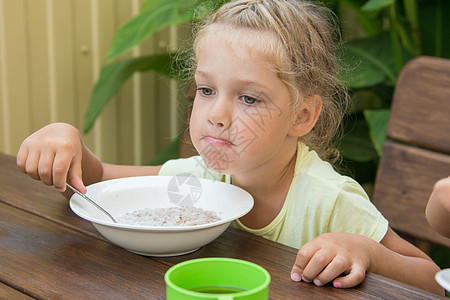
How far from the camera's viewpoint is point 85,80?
2605mm

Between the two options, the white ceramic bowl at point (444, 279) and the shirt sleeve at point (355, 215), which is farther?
the shirt sleeve at point (355, 215)

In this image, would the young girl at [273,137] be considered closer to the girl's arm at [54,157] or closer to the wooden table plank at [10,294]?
the girl's arm at [54,157]

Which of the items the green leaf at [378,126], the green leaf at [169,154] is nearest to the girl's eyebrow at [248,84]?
the green leaf at [378,126]

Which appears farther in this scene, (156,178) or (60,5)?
(60,5)

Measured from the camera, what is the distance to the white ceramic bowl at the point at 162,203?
2.55 feet

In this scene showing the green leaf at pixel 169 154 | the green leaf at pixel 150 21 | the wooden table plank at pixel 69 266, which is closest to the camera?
the wooden table plank at pixel 69 266

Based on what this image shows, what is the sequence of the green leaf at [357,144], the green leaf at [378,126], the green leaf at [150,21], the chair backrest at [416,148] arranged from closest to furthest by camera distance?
the chair backrest at [416,148] < the green leaf at [378,126] < the green leaf at [150,21] < the green leaf at [357,144]

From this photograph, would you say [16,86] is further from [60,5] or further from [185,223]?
[185,223]

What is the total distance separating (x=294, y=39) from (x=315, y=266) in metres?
0.45

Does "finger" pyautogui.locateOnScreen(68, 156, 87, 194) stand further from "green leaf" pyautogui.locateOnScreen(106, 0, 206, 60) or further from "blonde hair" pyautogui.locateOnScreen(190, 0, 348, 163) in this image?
"green leaf" pyautogui.locateOnScreen(106, 0, 206, 60)

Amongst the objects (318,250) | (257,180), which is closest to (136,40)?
(257,180)

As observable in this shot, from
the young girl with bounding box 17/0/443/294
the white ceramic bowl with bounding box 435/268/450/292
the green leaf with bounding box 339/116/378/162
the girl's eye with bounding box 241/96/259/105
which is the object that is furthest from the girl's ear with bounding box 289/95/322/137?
the green leaf with bounding box 339/116/378/162

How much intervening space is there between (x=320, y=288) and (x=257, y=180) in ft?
1.39

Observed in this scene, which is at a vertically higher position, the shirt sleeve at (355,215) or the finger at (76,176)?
the finger at (76,176)
